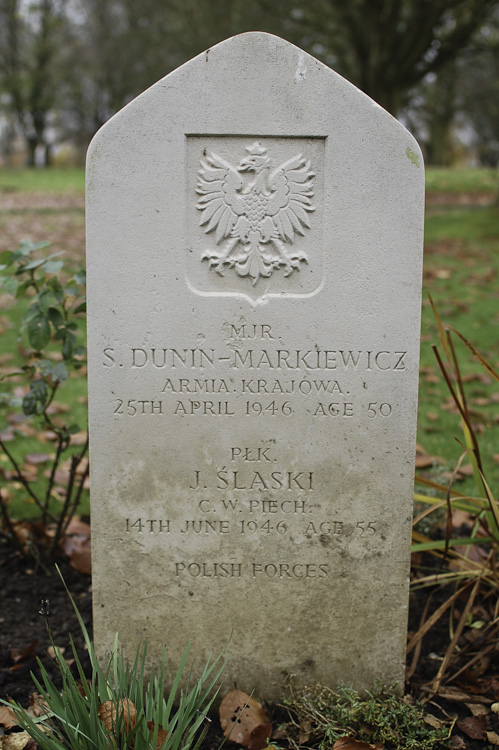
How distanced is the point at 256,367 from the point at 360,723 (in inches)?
52.0

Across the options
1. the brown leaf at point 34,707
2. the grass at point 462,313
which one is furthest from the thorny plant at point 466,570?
the brown leaf at point 34,707

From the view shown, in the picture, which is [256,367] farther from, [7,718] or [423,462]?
[423,462]

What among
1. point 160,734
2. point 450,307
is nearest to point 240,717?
point 160,734

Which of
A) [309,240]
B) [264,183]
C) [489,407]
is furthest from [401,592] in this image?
[489,407]

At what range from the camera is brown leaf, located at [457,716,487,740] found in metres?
2.40

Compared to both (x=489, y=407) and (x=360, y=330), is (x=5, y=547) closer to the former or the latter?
(x=360, y=330)

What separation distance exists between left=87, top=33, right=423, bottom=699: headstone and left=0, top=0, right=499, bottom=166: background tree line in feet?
35.5

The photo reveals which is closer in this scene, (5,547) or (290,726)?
(290,726)

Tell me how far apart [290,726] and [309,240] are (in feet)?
5.78

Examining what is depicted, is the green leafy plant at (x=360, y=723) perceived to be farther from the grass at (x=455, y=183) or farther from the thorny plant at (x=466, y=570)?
the grass at (x=455, y=183)

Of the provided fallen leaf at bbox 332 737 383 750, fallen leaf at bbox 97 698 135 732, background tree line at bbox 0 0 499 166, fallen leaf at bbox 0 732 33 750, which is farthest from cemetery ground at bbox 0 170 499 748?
background tree line at bbox 0 0 499 166

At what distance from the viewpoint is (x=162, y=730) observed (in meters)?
2.18

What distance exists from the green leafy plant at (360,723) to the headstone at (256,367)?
0.14 meters

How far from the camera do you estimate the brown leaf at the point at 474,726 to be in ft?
7.86
